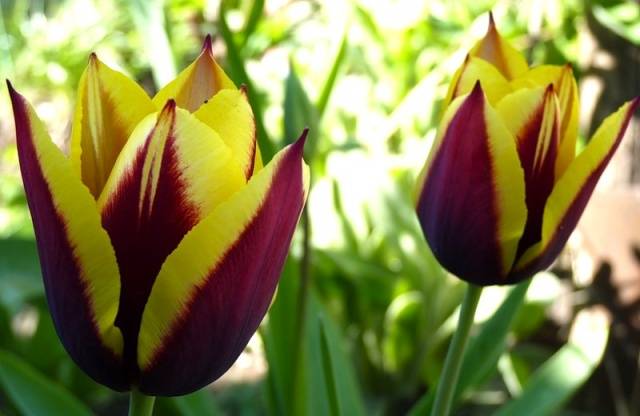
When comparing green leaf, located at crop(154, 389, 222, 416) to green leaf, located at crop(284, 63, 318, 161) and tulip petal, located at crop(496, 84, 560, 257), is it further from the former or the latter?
tulip petal, located at crop(496, 84, 560, 257)

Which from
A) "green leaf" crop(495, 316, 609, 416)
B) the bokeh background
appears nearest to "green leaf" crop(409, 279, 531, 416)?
"green leaf" crop(495, 316, 609, 416)

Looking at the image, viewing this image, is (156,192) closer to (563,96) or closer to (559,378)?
(563,96)

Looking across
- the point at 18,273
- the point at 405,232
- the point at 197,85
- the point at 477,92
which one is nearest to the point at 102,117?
the point at 197,85

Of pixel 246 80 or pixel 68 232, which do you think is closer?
pixel 68 232

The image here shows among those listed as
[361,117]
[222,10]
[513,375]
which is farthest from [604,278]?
[222,10]

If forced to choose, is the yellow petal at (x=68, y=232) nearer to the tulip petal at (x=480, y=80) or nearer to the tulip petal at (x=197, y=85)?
the tulip petal at (x=197, y=85)

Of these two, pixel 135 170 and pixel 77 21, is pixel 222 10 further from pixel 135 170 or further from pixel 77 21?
pixel 77 21
